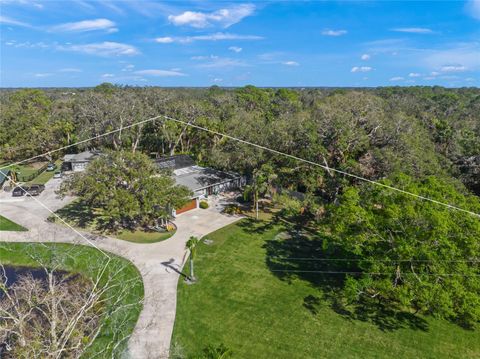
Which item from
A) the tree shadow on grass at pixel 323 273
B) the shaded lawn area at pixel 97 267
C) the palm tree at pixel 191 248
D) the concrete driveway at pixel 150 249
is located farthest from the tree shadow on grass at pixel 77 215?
the tree shadow on grass at pixel 323 273

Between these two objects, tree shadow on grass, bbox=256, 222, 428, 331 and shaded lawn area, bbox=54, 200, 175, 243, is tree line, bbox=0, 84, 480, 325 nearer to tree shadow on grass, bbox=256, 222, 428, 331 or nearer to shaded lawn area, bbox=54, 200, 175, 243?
tree shadow on grass, bbox=256, 222, 428, 331

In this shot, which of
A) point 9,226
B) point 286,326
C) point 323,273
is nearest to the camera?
point 286,326

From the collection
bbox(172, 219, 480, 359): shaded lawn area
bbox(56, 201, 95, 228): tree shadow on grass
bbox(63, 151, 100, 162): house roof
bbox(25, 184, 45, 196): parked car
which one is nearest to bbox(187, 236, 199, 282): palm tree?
bbox(172, 219, 480, 359): shaded lawn area

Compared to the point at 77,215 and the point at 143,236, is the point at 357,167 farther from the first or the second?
the point at 77,215

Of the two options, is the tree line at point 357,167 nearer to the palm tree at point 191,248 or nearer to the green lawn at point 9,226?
the palm tree at point 191,248

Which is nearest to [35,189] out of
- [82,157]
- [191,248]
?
[82,157]
